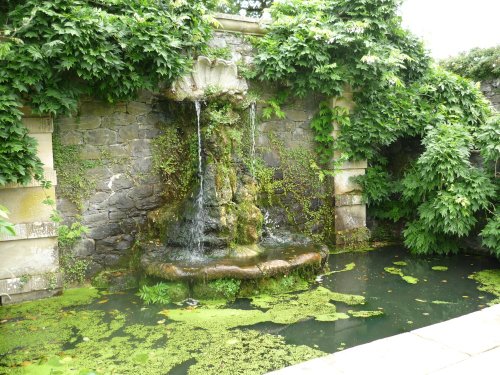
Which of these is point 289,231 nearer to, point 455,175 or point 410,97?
point 455,175

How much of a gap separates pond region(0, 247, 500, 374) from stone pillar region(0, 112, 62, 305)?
203 mm

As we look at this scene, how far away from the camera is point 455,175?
532 cm

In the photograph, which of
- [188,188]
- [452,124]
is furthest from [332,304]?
[452,124]

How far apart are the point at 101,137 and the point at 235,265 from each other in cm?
227

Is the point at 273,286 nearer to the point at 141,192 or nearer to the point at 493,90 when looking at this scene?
the point at 141,192

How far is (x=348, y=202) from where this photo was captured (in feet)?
20.5

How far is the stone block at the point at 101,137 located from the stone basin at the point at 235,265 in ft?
4.66

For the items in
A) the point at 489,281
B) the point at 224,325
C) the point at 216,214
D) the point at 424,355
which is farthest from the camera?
the point at 216,214

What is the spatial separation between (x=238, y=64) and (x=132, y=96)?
5.25ft

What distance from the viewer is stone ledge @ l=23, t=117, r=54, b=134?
14.0 ft

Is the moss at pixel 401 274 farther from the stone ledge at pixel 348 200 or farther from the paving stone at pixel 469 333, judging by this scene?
the paving stone at pixel 469 333

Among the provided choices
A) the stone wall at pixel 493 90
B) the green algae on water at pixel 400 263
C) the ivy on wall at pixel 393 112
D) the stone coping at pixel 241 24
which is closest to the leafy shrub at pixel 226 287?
the green algae on water at pixel 400 263

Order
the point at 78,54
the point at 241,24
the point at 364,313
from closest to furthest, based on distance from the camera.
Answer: the point at 364,313 → the point at 78,54 → the point at 241,24

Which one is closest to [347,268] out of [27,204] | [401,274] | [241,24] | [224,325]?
[401,274]
